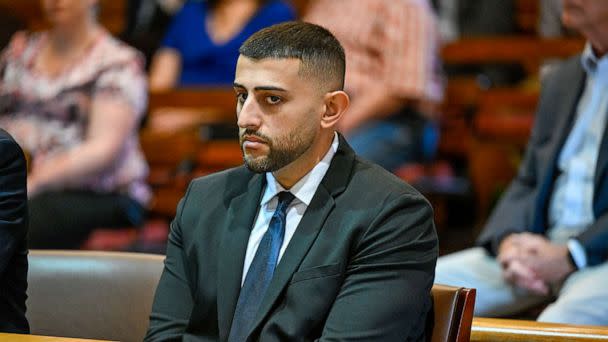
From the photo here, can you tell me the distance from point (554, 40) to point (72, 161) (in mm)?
2504

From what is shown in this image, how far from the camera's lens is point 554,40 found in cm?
459

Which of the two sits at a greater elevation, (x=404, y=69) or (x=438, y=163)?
(x=404, y=69)

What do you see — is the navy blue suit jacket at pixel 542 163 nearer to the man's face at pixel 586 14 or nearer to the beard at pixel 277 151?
the man's face at pixel 586 14

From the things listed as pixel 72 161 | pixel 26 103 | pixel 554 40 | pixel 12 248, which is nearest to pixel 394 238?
pixel 12 248

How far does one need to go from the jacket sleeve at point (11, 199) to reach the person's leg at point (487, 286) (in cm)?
116

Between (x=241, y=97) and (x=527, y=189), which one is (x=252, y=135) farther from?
(x=527, y=189)

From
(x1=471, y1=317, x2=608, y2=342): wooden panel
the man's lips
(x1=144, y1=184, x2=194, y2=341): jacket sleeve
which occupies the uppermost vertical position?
the man's lips

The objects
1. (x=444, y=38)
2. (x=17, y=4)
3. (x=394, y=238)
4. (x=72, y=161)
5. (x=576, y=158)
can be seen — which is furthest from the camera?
(x=444, y=38)

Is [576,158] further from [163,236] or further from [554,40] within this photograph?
[554,40]

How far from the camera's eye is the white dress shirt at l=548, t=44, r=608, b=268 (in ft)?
8.20

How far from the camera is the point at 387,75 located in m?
3.75

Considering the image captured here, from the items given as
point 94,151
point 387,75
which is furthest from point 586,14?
point 94,151

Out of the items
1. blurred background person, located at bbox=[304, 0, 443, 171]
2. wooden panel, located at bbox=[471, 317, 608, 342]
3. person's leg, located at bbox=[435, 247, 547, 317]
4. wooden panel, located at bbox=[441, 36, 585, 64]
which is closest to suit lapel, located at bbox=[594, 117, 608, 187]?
person's leg, located at bbox=[435, 247, 547, 317]

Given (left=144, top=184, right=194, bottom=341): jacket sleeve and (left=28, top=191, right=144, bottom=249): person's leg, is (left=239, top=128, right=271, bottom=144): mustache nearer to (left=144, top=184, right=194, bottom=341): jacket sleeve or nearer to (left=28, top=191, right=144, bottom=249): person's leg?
(left=144, top=184, right=194, bottom=341): jacket sleeve
